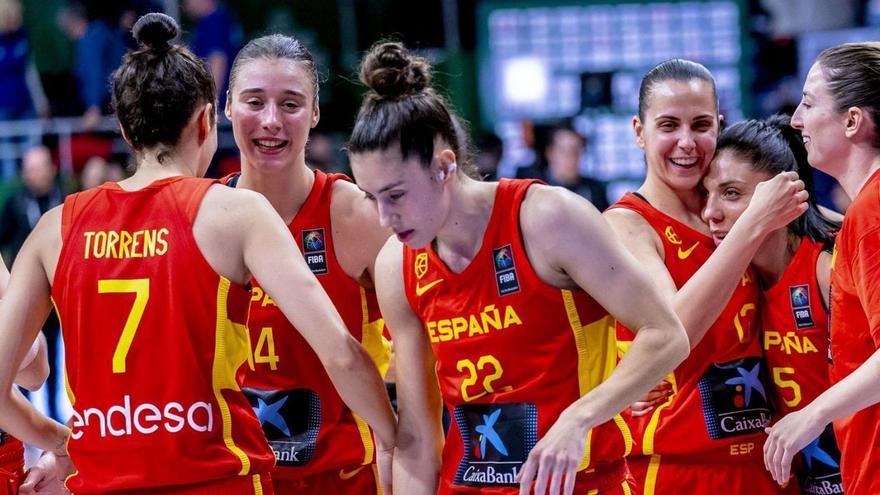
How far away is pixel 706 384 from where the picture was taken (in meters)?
4.16

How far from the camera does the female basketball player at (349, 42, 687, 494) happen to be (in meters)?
3.32

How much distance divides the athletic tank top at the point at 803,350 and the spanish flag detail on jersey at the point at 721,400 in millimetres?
61

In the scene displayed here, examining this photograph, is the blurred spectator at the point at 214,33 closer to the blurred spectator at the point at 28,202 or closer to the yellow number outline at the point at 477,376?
the blurred spectator at the point at 28,202

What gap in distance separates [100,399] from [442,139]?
3.90 feet

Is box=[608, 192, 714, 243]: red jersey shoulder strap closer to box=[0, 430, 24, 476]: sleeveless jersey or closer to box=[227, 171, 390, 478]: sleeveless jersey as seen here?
box=[227, 171, 390, 478]: sleeveless jersey

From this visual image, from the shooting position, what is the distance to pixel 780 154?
13.9 ft

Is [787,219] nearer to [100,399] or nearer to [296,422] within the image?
[296,422]

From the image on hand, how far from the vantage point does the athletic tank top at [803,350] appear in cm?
408

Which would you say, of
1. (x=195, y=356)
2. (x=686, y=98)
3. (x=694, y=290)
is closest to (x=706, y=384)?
→ (x=694, y=290)

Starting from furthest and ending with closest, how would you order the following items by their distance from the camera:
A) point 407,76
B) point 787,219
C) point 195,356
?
point 787,219 < point 407,76 < point 195,356

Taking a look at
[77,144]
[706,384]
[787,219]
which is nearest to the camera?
[787,219]

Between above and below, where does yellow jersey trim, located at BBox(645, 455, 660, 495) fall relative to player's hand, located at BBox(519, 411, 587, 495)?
below

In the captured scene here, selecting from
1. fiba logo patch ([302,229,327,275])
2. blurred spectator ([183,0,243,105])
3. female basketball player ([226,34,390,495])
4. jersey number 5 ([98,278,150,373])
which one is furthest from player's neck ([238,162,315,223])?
blurred spectator ([183,0,243,105])

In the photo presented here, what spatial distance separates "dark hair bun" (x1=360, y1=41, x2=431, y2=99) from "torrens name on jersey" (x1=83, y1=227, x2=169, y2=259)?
29.3 inches
